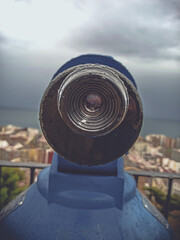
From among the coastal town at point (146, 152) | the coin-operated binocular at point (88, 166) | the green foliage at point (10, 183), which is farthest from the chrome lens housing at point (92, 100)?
the green foliage at point (10, 183)

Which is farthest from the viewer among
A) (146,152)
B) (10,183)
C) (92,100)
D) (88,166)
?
(10,183)

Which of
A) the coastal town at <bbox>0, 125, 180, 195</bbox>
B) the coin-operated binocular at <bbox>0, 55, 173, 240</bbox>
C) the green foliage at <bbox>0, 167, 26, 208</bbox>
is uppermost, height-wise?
the coin-operated binocular at <bbox>0, 55, 173, 240</bbox>

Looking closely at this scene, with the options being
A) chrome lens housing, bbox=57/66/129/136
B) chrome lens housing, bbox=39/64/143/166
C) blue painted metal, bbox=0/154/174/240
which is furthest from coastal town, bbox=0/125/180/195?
chrome lens housing, bbox=57/66/129/136

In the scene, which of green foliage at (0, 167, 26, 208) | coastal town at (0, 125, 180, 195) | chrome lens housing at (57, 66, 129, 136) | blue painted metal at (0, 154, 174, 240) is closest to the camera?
chrome lens housing at (57, 66, 129, 136)

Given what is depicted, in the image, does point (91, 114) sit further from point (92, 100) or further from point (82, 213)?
point (82, 213)

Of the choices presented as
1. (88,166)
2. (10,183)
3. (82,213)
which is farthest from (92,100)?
(10,183)

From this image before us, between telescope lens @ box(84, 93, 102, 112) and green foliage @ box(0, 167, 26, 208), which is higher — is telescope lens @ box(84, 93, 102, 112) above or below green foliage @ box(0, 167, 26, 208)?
above

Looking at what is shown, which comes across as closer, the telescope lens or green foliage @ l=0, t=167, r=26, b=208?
the telescope lens

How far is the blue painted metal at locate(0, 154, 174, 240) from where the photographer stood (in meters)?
0.83

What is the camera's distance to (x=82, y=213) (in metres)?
0.88

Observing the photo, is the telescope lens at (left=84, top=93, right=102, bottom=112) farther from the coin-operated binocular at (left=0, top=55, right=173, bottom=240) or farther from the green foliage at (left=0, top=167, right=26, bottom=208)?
the green foliage at (left=0, top=167, right=26, bottom=208)

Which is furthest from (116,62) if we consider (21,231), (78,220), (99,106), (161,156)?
(161,156)

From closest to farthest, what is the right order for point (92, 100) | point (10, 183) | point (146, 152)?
1. point (92, 100)
2. point (146, 152)
3. point (10, 183)

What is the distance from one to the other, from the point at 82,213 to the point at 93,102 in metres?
0.49
